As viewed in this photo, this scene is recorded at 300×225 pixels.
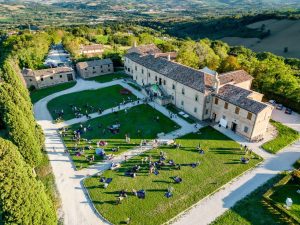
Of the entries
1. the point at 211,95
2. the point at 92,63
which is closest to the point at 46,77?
the point at 92,63

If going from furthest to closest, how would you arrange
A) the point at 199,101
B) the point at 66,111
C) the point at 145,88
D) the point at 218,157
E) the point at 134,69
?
the point at 134,69
the point at 145,88
the point at 66,111
the point at 199,101
the point at 218,157

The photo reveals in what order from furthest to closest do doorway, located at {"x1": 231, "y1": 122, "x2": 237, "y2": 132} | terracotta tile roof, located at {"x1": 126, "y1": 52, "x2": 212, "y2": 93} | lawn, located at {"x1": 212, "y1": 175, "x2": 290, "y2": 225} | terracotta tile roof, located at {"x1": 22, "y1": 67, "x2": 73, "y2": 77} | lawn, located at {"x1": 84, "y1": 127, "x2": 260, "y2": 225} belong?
1. terracotta tile roof, located at {"x1": 22, "y1": 67, "x2": 73, "y2": 77}
2. terracotta tile roof, located at {"x1": 126, "y1": 52, "x2": 212, "y2": 93}
3. doorway, located at {"x1": 231, "y1": 122, "x2": 237, "y2": 132}
4. lawn, located at {"x1": 84, "y1": 127, "x2": 260, "y2": 225}
5. lawn, located at {"x1": 212, "y1": 175, "x2": 290, "y2": 225}

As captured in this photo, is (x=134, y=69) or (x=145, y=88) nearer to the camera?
(x=145, y=88)

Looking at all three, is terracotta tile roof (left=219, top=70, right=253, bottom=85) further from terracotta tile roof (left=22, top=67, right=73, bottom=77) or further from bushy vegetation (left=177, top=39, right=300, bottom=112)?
terracotta tile roof (left=22, top=67, right=73, bottom=77)

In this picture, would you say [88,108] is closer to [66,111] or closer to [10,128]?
[66,111]

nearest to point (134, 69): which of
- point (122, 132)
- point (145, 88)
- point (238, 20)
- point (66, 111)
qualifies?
point (145, 88)

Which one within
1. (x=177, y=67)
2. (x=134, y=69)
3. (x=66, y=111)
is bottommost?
(x=66, y=111)

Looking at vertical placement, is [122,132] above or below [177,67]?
below

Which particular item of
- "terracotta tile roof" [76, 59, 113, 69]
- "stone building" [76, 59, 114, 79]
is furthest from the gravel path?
"terracotta tile roof" [76, 59, 113, 69]
